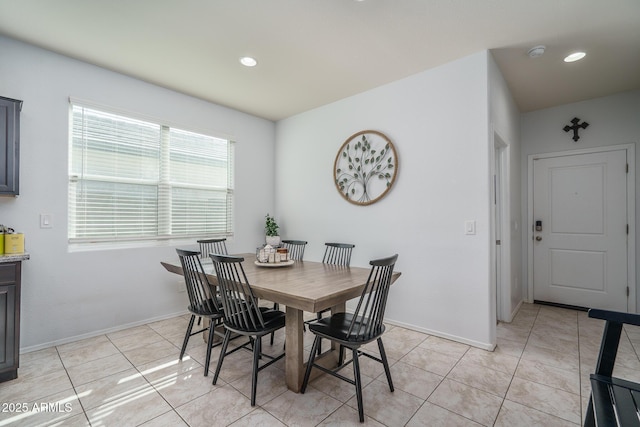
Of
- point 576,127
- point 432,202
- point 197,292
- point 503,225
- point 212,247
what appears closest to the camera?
point 197,292

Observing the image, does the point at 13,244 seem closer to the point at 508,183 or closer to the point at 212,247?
the point at 212,247

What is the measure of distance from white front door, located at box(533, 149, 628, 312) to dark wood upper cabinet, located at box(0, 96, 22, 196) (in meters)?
5.78

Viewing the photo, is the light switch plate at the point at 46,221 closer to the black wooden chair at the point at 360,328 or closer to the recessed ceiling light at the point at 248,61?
the recessed ceiling light at the point at 248,61

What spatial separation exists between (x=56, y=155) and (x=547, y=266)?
5954 mm

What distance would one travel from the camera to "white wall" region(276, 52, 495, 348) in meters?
2.74

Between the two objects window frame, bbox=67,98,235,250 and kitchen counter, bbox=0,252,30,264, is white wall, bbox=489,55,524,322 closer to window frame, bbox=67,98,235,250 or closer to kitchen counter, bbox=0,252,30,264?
window frame, bbox=67,98,235,250

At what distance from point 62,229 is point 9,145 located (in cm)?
83

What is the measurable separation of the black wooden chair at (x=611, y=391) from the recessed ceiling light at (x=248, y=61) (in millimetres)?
3108

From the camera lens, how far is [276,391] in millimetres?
2045

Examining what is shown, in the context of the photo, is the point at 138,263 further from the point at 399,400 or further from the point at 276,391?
the point at 399,400

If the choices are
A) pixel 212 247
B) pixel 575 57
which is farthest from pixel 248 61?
pixel 575 57

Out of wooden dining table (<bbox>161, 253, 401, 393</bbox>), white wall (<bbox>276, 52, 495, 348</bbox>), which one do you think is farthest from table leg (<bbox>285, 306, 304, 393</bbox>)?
white wall (<bbox>276, 52, 495, 348</bbox>)

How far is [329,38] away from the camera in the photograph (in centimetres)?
251

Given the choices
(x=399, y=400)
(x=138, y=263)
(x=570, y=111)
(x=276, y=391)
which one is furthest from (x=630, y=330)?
(x=138, y=263)
